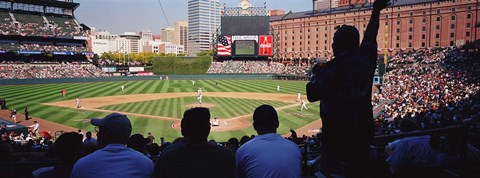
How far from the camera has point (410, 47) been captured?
8556 centimetres

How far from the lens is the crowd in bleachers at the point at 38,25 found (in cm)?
→ 7300

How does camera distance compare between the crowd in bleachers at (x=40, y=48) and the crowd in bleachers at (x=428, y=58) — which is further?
the crowd in bleachers at (x=40, y=48)

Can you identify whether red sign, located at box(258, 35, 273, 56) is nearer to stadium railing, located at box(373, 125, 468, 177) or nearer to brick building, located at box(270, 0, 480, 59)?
brick building, located at box(270, 0, 480, 59)

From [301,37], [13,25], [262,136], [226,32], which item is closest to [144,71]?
[226,32]

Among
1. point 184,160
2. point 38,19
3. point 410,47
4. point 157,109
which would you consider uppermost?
point 38,19

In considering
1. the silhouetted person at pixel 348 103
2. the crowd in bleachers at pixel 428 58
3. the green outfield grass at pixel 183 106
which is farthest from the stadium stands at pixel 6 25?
the silhouetted person at pixel 348 103

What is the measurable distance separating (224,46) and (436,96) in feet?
213

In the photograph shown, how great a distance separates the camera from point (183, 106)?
114ft

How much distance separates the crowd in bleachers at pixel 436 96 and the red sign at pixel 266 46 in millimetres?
37295

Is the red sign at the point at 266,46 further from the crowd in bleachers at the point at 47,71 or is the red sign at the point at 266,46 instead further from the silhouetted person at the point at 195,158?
the silhouetted person at the point at 195,158

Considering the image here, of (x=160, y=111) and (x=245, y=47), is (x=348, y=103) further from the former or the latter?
(x=245, y=47)

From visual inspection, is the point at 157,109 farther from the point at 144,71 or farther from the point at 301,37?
the point at 301,37

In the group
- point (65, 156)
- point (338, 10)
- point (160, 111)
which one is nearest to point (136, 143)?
point (65, 156)

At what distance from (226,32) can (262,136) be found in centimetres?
8626
